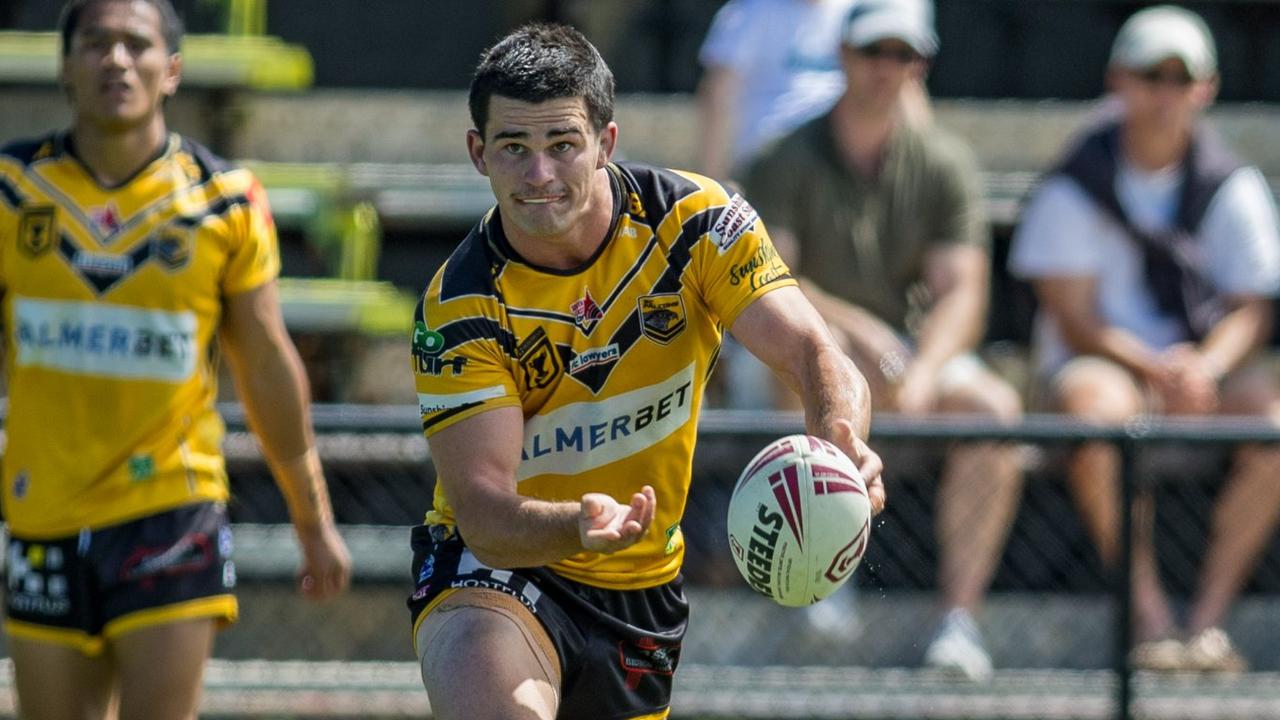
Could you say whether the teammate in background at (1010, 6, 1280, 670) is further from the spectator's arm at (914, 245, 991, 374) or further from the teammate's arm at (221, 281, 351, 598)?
the teammate's arm at (221, 281, 351, 598)

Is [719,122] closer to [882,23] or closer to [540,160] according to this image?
[882,23]

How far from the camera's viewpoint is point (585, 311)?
448 cm

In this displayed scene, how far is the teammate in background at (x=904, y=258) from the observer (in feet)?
24.3

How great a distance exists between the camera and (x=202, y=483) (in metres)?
5.70

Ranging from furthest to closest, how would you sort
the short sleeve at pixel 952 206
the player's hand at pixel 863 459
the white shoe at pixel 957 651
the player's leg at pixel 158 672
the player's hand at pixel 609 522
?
the short sleeve at pixel 952 206 → the white shoe at pixel 957 651 → the player's leg at pixel 158 672 → the player's hand at pixel 863 459 → the player's hand at pixel 609 522

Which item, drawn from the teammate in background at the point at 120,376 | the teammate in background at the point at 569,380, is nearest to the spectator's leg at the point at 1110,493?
the teammate in background at the point at 569,380

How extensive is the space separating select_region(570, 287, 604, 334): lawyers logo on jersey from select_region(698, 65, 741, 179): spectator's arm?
3556 millimetres

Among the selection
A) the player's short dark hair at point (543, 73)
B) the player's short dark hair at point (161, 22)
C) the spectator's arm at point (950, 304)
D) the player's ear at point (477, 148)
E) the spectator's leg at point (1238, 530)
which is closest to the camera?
the player's short dark hair at point (543, 73)

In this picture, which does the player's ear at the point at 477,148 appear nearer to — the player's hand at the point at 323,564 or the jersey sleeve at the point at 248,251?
the jersey sleeve at the point at 248,251

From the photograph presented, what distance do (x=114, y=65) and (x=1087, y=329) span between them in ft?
13.7

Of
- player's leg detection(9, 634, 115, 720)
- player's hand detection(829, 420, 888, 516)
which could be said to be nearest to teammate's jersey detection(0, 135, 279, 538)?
player's leg detection(9, 634, 115, 720)

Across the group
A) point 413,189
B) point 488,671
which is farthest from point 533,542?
point 413,189

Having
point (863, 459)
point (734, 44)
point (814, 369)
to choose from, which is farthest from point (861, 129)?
point (863, 459)

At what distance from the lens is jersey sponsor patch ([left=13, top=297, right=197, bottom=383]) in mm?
5586
